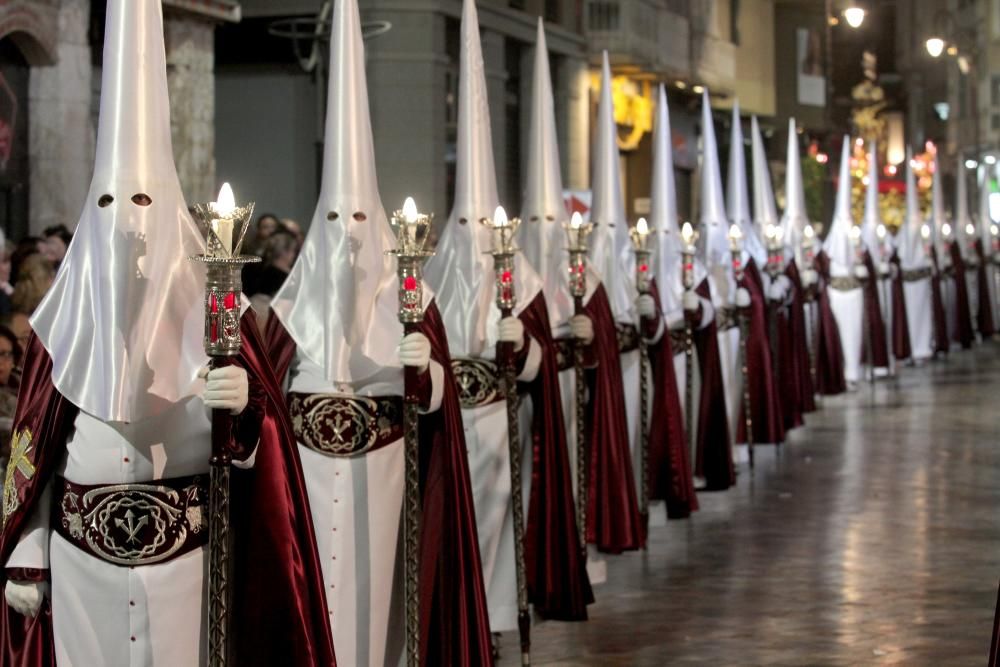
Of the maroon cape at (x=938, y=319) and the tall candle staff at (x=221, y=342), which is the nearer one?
the tall candle staff at (x=221, y=342)

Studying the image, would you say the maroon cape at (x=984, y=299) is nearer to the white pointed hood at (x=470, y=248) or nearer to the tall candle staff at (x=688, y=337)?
the tall candle staff at (x=688, y=337)

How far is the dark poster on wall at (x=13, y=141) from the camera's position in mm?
13195

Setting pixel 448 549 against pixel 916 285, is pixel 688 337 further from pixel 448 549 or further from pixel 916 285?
pixel 916 285

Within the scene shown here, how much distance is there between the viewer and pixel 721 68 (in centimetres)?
3588

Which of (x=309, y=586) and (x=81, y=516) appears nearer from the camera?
(x=81, y=516)

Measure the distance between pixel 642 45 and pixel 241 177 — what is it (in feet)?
31.4

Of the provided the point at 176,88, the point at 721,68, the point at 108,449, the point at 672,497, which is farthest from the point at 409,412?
the point at 721,68

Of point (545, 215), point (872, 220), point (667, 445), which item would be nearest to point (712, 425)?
point (667, 445)

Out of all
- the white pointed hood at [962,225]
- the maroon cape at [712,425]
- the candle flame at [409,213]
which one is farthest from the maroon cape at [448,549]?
the white pointed hood at [962,225]

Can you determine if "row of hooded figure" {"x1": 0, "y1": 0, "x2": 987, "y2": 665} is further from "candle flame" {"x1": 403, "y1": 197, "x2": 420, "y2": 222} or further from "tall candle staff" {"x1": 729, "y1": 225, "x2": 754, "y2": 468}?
"tall candle staff" {"x1": 729, "y1": 225, "x2": 754, "y2": 468}

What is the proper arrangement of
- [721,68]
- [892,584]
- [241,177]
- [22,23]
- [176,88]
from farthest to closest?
1. [721,68]
2. [241,177]
3. [176,88]
4. [22,23]
5. [892,584]

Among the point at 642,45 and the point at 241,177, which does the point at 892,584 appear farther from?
the point at 642,45

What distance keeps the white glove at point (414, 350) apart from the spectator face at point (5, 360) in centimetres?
231

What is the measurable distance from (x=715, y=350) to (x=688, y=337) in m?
1.19
